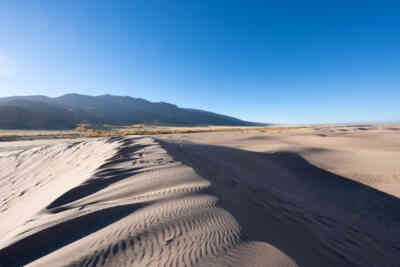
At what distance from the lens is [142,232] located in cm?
216

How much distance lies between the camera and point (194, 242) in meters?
1.98

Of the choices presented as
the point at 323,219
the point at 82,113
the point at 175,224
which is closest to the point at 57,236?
the point at 175,224

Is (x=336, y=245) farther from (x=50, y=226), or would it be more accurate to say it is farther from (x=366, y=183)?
(x=366, y=183)

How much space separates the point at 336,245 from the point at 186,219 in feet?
7.58

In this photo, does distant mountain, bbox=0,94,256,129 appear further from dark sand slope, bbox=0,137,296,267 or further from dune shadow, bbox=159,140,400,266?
dune shadow, bbox=159,140,400,266

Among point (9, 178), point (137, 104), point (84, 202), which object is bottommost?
point (9, 178)

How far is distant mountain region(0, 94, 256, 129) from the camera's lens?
2241 inches

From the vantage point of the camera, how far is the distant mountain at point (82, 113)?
56912 mm

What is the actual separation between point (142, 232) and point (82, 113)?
105747mm

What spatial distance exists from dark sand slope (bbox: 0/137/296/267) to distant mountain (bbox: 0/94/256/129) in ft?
216

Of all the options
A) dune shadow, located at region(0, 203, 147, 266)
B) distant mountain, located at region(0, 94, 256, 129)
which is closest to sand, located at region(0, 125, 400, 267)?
dune shadow, located at region(0, 203, 147, 266)

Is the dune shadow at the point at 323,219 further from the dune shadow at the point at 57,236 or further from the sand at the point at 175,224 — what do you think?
the dune shadow at the point at 57,236

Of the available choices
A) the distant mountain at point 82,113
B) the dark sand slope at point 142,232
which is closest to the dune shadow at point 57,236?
the dark sand slope at point 142,232

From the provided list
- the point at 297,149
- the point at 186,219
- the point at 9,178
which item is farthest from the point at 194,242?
the point at 297,149
